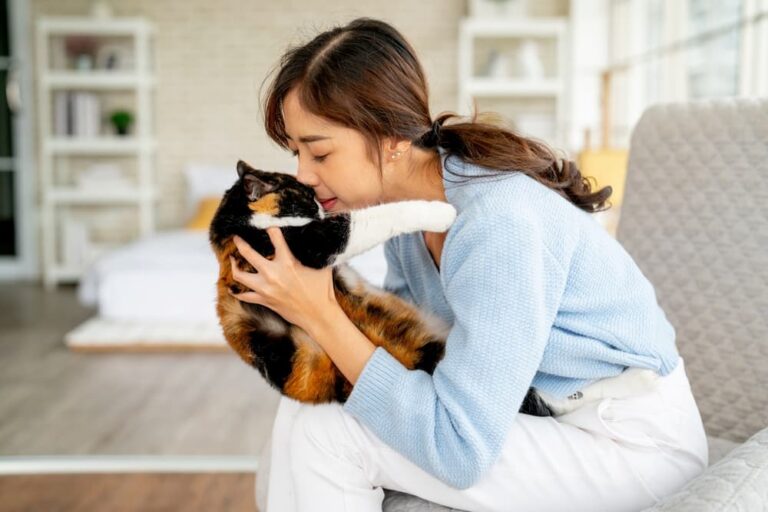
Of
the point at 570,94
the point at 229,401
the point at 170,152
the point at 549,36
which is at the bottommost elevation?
the point at 229,401

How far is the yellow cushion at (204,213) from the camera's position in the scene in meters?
5.41

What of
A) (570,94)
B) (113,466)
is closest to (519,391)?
(113,466)

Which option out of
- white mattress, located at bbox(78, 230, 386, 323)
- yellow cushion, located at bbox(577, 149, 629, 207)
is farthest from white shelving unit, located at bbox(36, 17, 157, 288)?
yellow cushion, located at bbox(577, 149, 629, 207)

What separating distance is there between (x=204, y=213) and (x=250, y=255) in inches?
173

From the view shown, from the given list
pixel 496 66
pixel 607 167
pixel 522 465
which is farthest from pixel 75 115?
pixel 522 465

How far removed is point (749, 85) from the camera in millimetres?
3660

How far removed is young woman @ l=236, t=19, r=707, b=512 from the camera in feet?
3.54

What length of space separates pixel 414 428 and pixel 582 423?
0.28 m

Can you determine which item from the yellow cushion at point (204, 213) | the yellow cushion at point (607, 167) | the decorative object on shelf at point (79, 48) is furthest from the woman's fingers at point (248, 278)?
the decorative object on shelf at point (79, 48)

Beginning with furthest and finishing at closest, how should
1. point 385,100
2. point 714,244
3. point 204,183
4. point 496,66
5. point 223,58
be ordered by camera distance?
point 223,58
point 496,66
point 204,183
point 714,244
point 385,100

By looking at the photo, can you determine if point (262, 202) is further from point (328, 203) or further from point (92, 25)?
point (92, 25)

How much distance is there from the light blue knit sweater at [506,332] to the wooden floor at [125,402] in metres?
1.78

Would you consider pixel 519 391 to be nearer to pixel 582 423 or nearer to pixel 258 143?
pixel 582 423

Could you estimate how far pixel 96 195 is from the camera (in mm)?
6117
